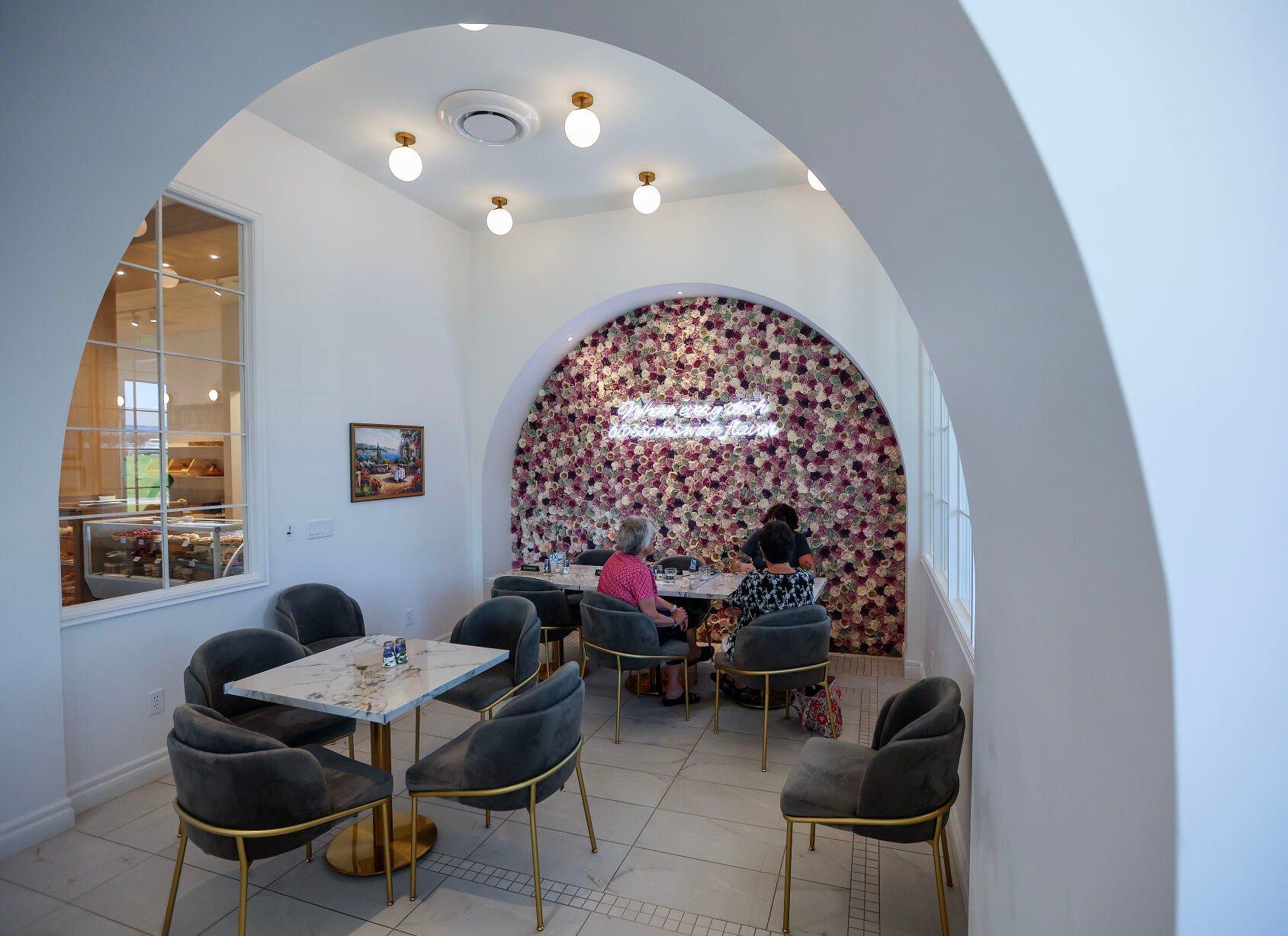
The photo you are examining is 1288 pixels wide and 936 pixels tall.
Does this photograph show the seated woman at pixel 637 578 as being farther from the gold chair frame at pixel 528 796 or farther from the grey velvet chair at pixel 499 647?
the gold chair frame at pixel 528 796

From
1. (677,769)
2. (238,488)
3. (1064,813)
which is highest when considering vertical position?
(238,488)

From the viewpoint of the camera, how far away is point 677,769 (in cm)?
359

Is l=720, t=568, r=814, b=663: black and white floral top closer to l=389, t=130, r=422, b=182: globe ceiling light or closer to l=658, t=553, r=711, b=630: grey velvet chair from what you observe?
l=658, t=553, r=711, b=630: grey velvet chair

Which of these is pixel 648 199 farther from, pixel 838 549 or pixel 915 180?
pixel 915 180

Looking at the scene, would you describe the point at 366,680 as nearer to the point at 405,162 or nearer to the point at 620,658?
the point at 620,658

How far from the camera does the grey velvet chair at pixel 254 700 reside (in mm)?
2906

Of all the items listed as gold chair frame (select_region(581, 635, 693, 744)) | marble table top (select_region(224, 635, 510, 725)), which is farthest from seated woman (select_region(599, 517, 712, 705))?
marble table top (select_region(224, 635, 510, 725))

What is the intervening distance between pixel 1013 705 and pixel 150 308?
447 cm

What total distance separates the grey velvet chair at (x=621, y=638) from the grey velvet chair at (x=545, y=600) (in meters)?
0.48

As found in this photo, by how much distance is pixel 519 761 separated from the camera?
7.83 feet

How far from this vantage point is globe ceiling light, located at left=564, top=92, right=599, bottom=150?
3639mm

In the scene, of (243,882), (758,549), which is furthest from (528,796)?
(758,549)

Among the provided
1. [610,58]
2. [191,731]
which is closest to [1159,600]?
[191,731]

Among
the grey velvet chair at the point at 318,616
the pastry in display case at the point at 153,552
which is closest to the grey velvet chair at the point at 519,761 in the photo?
the grey velvet chair at the point at 318,616
